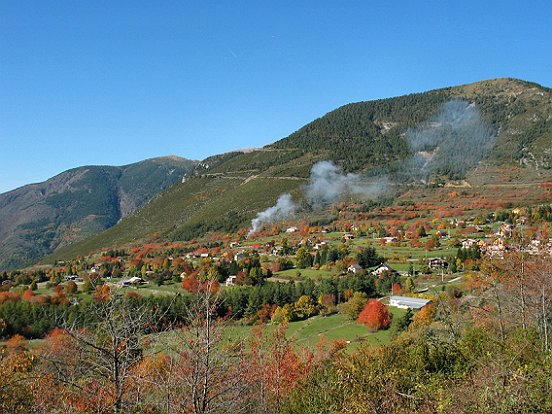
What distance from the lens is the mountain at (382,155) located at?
361 feet

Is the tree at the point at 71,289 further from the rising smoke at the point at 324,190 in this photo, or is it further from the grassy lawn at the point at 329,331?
the rising smoke at the point at 324,190

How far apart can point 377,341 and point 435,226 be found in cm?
5021

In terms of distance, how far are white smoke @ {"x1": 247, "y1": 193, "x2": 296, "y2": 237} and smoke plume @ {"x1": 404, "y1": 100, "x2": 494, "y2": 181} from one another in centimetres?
3629

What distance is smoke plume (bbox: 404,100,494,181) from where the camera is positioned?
120500mm

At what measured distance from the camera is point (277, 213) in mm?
104250

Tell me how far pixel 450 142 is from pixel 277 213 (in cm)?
6410

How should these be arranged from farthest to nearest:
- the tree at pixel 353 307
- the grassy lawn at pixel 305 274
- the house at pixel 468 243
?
the house at pixel 468 243 < the grassy lawn at pixel 305 274 < the tree at pixel 353 307

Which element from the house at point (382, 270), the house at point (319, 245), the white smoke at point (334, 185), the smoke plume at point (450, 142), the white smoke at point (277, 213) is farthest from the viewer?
the smoke plume at point (450, 142)

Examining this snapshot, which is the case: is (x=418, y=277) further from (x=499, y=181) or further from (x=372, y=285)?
(x=499, y=181)

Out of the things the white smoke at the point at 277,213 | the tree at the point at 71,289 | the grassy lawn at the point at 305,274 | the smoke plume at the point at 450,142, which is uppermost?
the smoke plume at the point at 450,142

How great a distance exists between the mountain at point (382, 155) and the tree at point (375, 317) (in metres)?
64.9

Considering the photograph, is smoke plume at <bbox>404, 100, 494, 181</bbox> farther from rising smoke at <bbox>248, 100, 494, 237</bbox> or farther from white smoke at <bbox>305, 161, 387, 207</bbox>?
white smoke at <bbox>305, 161, 387, 207</bbox>

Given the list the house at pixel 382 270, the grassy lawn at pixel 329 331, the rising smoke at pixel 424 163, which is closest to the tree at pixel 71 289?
the grassy lawn at pixel 329 331

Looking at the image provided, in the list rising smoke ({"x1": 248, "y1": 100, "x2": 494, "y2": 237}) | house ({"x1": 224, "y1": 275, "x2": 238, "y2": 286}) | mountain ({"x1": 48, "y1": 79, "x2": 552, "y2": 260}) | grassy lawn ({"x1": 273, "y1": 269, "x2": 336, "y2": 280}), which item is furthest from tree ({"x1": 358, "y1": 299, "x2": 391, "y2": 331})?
mountain ({"x1": 48, "y1": 79, "x2": 552, "y2": 260})
